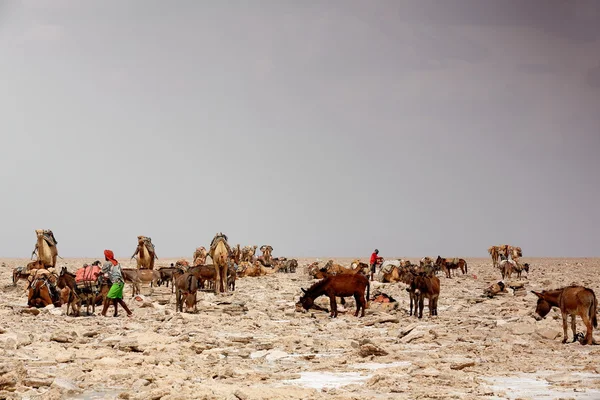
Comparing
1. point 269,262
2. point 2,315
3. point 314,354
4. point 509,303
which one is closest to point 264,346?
point 314,354

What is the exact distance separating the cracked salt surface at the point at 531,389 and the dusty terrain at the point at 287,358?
0.05ft

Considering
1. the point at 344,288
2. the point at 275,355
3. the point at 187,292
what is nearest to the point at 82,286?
the point at 187,292

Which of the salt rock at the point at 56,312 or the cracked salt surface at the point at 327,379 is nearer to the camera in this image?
the cracked salt surface at the point at 327,379

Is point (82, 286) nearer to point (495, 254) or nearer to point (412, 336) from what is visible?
point (412, 336)

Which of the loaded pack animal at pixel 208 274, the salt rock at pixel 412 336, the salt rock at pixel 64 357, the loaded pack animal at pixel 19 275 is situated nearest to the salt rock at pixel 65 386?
the salt rock at pixel 64 357

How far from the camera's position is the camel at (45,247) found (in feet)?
84.1

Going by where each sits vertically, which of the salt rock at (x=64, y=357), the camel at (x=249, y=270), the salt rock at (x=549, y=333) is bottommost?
the salt rock at (x=549, y=333)

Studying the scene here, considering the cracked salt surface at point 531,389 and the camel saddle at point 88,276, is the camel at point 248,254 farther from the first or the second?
the cracked salt surface at point 531,389

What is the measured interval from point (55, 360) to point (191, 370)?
2451 millimetres

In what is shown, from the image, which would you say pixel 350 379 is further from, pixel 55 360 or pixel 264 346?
pixel 55 360

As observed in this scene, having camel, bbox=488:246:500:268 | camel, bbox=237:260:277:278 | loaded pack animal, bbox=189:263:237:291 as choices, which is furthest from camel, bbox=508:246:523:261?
loaded pack animal, bbox=189:263:237:291

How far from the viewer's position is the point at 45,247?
1011 inches

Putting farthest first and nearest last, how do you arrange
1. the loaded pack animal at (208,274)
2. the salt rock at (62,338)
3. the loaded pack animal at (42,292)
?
the loaded pack animal at (208,274), the loaded pack animal at (42,292), the salt rock at (62,338)

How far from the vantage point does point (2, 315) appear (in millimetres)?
16188
